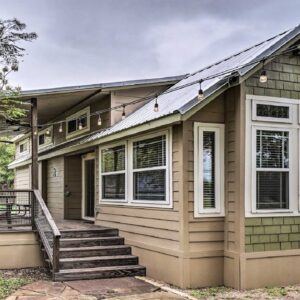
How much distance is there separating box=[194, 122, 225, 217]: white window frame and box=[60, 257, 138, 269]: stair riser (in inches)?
79.4

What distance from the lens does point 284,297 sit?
6.57 m

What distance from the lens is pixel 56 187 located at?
14148 mm

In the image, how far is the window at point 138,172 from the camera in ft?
25.9

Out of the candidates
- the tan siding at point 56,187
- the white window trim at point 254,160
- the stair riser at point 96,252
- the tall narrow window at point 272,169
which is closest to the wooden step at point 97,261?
the stair riser at point 96,252

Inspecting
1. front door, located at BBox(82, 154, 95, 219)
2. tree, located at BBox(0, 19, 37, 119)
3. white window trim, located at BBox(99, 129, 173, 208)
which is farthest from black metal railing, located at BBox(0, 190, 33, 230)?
front door, located at BBox(82, 154, 95, 219)

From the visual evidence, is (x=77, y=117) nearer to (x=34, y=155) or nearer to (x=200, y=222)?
(x=34, y=155)

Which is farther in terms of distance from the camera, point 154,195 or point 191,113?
point 154,195

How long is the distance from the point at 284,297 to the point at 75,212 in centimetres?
780

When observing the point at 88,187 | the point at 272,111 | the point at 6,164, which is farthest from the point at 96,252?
the point at 6,164

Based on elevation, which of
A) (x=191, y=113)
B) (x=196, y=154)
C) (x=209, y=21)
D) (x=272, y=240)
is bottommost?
(x=272, y=240)

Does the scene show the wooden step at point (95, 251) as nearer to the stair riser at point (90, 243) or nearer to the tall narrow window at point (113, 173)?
the stair riser at point (90, 243)

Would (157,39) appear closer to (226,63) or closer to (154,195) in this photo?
(226,63)

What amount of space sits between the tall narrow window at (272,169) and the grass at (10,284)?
4.11 m

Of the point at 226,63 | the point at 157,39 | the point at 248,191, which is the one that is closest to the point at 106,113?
the point at 226,63
